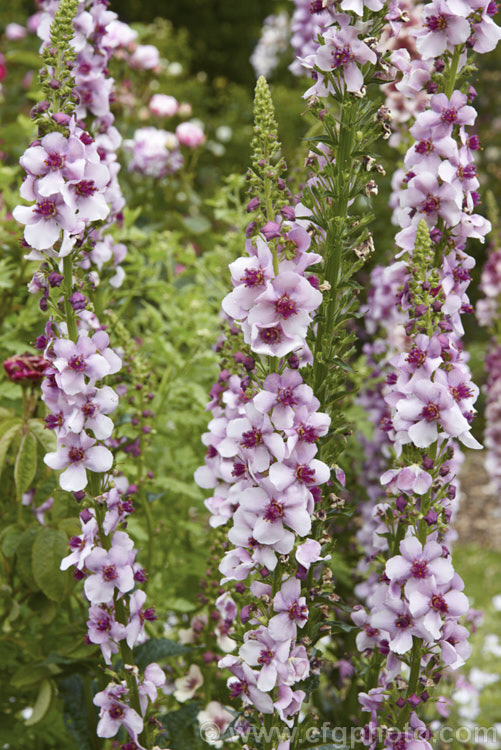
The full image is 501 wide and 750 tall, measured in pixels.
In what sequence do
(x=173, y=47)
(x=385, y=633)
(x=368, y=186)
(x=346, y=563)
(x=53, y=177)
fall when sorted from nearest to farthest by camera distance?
1. (x=53, y=177)
2. (x=368, y=186)
3. (x=385, y=633)
4. (x=346, y=563)
5. (x=173, y=47)

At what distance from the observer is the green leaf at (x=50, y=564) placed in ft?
6.89

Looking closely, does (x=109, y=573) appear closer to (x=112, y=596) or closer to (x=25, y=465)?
(x=112, y=596)

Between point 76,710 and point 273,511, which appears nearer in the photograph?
point 273,511

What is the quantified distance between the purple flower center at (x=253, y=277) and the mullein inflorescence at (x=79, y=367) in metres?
0.33

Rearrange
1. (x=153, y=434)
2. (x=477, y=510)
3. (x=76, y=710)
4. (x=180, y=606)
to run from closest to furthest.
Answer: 1. (x=76, y=710)
2. (x=180, y=606)
3. (x=153, y=434)
4. (x=477, y=510)

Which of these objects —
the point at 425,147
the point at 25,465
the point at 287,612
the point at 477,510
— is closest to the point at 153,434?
the point at 25,465

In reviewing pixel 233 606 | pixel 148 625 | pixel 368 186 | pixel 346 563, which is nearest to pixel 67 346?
pixel 368 186

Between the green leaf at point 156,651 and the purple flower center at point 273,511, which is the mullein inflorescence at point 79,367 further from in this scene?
the purple flower center at point 273,511

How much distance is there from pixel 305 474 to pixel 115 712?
71cm

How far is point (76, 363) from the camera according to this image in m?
1.69

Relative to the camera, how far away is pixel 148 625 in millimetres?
2625

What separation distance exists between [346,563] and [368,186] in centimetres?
203

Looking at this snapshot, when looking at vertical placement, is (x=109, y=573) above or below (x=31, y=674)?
above

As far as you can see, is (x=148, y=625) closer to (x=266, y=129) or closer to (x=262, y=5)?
(x=266, y=129)
